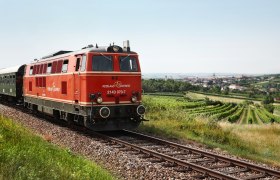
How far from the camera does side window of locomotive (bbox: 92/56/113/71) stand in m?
14.4

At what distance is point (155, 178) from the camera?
8.65 m

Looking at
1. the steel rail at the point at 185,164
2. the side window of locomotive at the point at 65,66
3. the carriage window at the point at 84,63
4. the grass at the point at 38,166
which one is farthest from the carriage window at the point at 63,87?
the grass at the point at 38,166

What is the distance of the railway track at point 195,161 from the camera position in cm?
885

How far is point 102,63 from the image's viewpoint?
14680 mm

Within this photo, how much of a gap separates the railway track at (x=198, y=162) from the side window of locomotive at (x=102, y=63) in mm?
2805

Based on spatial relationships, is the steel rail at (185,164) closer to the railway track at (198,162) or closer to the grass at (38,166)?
the railway track at (198,162)

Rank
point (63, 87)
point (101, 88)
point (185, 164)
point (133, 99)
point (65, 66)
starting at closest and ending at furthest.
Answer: point (185, 164), point (101, 88), point (133, 99), point (65, 66), point (63, 87)

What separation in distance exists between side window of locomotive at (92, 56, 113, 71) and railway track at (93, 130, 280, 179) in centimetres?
280

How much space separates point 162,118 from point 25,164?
14.7m

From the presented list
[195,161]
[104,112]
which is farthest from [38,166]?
[104,112]

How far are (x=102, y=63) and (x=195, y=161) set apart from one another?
620 centimetres

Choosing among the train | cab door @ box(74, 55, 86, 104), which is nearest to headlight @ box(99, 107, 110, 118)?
Answer: the train

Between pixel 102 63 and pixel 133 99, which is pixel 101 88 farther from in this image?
pixel 133 99

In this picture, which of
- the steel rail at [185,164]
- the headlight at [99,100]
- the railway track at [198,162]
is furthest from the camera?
the headlight at [99,100]
